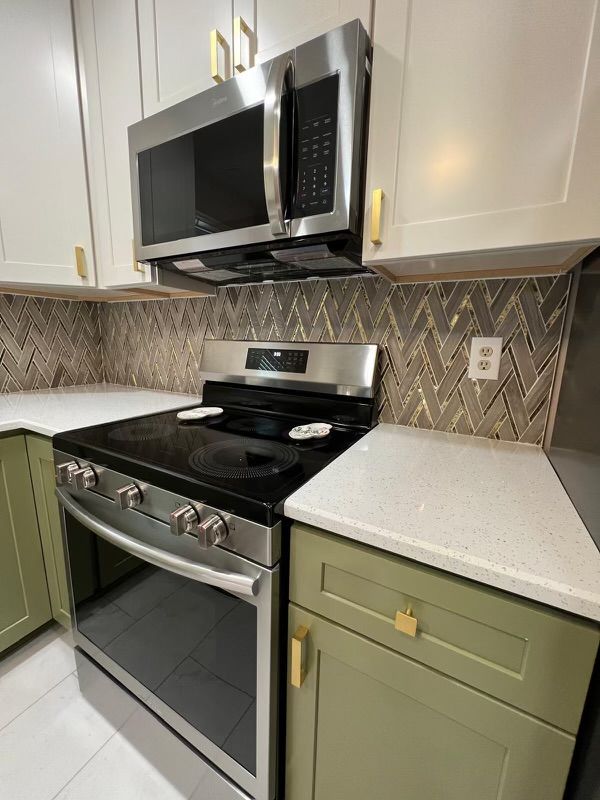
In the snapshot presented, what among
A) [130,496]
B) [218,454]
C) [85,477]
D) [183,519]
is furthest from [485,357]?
[85,477]

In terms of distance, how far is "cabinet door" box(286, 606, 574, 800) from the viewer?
51 cm

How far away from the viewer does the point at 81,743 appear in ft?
3.42

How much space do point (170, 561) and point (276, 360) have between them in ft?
2.49

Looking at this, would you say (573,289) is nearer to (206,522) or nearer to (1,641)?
(206,522)

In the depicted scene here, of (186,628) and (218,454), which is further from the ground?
(218,454)

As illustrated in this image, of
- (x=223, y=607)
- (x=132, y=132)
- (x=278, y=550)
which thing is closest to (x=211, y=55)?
(x=132, y=132)

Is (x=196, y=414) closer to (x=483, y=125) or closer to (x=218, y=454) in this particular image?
(x=218, y=454)

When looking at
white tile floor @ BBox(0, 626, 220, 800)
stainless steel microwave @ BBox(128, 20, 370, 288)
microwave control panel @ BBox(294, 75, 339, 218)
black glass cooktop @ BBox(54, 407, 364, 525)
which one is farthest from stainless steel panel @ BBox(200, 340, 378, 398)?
white tile floor @ BBox(0, 626, 220, 800)

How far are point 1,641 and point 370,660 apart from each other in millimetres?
1370

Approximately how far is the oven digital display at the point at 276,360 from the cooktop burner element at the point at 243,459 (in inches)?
13.9

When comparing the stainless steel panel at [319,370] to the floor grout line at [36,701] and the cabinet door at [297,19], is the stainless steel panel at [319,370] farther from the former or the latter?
the floor grout line at [36,701]

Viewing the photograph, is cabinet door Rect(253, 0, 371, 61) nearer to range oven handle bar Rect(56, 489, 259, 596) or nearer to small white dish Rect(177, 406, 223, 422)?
small white dish Rect(177, 406, 223, 422)

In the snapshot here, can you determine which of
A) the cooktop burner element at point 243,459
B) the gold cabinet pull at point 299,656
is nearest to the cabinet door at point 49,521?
the cooktop burner element at point 243,459

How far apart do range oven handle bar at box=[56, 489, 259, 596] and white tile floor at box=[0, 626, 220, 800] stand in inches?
22.0
